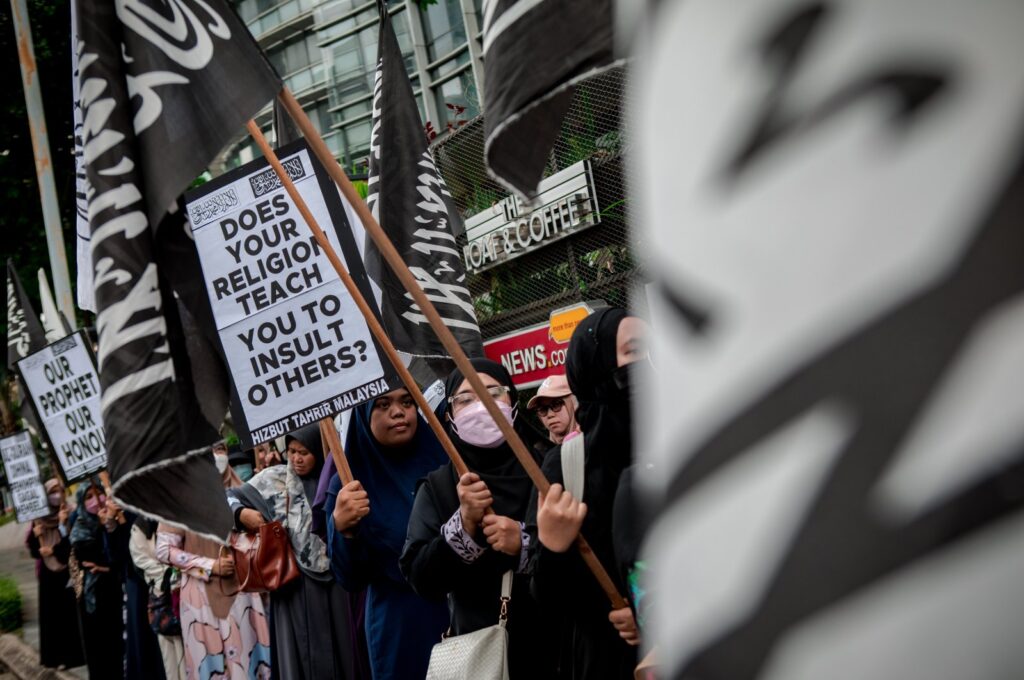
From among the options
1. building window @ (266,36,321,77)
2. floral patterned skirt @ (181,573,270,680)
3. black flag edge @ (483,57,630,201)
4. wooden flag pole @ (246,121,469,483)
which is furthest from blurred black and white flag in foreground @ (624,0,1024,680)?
building window @ (266,36,321,77)

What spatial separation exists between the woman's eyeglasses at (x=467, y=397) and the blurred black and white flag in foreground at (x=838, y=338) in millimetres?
3660

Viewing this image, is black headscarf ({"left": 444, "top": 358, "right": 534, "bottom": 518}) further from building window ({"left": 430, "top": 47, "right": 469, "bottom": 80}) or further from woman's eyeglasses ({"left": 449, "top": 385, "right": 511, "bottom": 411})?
building window ({"left": 430, "top": 47, "right": 469, "bottom": 80})

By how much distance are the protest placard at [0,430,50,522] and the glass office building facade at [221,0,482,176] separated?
14.0m

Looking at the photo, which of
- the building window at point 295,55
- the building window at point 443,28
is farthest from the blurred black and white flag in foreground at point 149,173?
the building window at point 295,55

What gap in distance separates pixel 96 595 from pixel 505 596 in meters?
8.68

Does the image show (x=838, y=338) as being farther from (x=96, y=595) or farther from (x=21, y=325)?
(x=96, y=595)

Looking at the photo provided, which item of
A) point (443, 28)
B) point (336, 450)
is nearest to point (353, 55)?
point (443, 28)

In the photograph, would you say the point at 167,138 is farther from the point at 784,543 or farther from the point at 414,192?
the point at 784,543

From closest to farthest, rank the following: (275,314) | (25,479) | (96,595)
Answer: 1. (275,314)
2. (96,595)
3. (25,479)

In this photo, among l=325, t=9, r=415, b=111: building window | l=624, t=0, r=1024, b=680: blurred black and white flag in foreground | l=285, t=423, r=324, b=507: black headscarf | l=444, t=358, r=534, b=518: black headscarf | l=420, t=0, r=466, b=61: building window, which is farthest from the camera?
l=325, t=9, r=415, b=111: building window

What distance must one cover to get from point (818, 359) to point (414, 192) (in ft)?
16.7

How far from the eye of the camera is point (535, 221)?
8.53 m

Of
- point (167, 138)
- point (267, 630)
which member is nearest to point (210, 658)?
point (267, 630)

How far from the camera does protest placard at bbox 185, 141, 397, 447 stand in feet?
15.3
